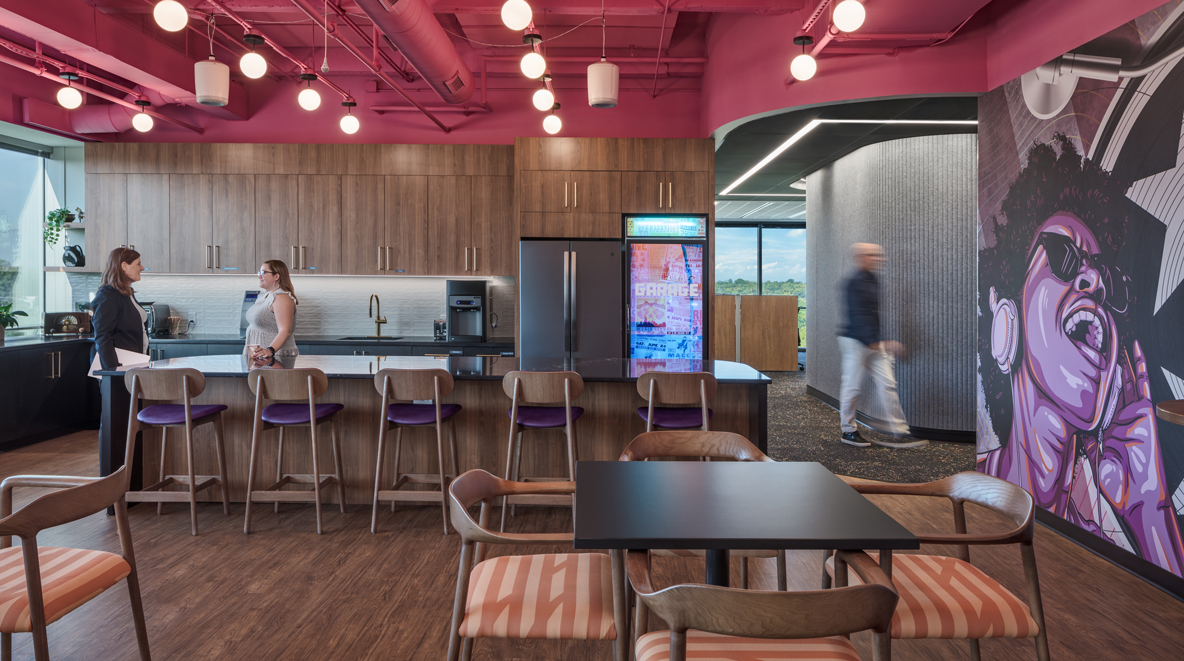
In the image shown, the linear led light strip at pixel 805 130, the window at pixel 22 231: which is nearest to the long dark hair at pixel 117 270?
the window at pixel 22 231

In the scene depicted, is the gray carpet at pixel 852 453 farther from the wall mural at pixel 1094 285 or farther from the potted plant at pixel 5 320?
the potted plant at pixel 5 320

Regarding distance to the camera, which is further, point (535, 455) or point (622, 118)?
point (622, 118)

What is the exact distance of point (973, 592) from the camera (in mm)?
1592

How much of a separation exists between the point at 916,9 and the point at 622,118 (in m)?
3.11

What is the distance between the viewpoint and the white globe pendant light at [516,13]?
9.20ft

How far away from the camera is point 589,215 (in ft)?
18.5

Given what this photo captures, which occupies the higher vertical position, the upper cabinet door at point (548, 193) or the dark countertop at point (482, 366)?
the upper cabinet door at point (548, 193)

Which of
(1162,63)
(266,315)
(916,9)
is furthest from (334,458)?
(1162,63)

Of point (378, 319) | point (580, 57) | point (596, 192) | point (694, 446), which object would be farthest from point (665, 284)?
point (694, 446)

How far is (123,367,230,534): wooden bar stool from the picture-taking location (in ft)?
10.3

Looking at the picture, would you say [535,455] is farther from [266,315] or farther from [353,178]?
[353,178]

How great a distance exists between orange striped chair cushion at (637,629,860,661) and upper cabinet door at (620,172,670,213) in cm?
458

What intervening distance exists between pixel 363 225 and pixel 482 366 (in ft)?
10.5

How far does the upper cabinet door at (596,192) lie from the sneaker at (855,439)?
281cm
